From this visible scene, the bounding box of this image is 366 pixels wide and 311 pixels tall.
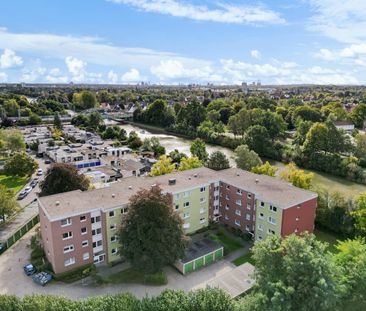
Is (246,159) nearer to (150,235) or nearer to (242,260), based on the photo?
(242,260)

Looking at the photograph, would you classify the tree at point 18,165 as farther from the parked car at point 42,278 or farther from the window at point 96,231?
the window at point 96,231

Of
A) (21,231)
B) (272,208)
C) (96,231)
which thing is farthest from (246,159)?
(21,231)

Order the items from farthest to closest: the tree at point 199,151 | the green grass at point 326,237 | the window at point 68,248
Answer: the tree at point 199,151
the green grass at point 326,237
the window at point 68,248

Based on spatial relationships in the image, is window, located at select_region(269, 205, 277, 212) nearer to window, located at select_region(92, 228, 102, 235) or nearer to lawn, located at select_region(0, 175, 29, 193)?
window, located at select_region(92, 228, 102, 235)

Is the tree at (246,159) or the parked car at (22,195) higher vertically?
the tree at (246,159)

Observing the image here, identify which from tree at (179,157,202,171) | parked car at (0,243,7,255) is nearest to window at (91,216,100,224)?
parked car at (0,243,7,255)

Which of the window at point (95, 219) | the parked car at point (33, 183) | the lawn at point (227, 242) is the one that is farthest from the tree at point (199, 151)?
the window at point (95, 219)
